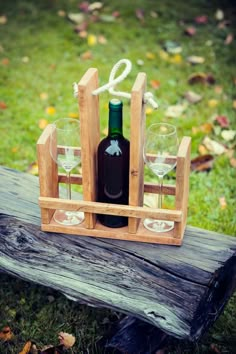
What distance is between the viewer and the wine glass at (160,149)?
8.48ft

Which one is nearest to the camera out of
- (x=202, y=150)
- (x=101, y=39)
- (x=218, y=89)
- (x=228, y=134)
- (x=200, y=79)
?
(x=202, y=150)

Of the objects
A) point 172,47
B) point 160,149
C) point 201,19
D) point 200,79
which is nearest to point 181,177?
point 160,149

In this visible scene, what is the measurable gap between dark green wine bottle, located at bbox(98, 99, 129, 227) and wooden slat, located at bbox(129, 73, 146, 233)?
0.21 ft

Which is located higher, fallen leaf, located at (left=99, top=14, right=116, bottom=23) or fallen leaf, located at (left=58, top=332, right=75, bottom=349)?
fallen leaf, located at (left=99, top=14, right=116, bottom=23)

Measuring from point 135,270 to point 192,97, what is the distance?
2.58 metres

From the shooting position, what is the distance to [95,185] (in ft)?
8.70

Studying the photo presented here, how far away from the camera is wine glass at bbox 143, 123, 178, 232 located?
8.48 feet

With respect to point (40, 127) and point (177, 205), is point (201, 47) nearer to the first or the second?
point (40, 127)

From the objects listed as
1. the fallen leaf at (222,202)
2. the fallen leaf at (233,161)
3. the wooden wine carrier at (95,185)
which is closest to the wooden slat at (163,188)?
the wooden wine carrier at (95,185)

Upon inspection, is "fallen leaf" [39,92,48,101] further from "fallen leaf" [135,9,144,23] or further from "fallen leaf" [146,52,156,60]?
"fallen leaf" [135,9,144,23]

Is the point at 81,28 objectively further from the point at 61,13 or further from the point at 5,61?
the point at 5,61

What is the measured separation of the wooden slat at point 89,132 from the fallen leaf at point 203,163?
1.69 meters

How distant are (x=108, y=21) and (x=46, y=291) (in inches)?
135

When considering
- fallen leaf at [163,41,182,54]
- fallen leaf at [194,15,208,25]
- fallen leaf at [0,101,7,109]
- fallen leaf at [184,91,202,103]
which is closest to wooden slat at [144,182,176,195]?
fallen leaf at [184,91,202,103]
